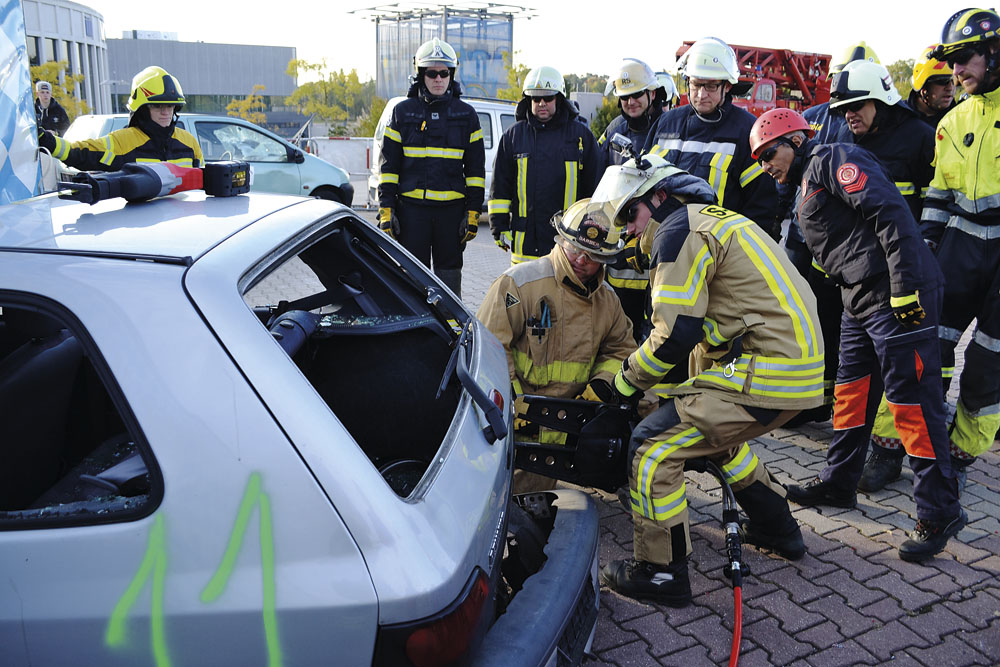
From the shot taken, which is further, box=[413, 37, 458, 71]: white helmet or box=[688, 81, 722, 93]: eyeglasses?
box=[413, 37, 458, 71]: white helmet

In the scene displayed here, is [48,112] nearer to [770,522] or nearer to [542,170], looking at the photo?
[542,170]

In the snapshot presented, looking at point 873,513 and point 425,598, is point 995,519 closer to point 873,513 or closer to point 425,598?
point 873,513

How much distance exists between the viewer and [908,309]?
3170 millimetres

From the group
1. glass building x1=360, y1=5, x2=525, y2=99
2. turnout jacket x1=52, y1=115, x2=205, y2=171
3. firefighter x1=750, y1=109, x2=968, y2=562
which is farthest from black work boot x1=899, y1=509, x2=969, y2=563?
glass building x1=360, y1=5, x2=525, y2=99

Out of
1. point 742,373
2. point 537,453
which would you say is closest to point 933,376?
point 742,373

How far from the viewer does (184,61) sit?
58781mm

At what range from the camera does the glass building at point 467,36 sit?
29047 millimetres

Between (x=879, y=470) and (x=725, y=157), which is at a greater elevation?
(x=725, y=157)

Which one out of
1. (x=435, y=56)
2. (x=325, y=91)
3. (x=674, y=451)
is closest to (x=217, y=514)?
(x=674, y=451)

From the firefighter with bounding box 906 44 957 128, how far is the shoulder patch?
187 centimetres

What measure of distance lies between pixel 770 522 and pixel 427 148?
353 cm

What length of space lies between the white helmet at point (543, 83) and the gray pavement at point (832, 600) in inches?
101

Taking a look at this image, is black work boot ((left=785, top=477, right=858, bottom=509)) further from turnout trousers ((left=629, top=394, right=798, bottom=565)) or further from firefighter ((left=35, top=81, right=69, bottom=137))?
firefighter ((left=35, top=81, right=69, bottom=137))

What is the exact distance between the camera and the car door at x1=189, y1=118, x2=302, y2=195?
9422 mm
